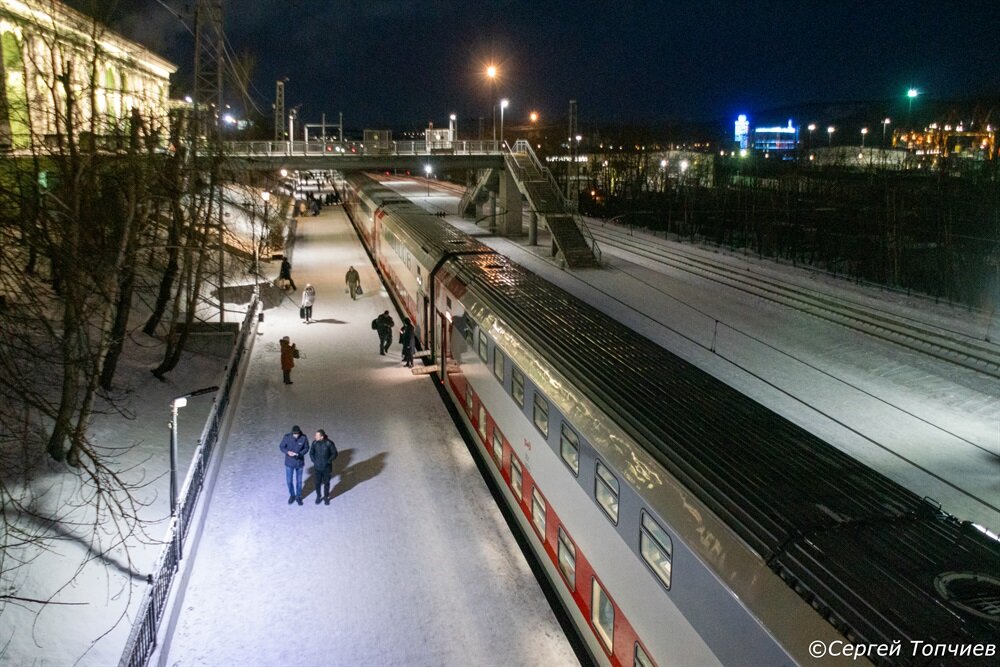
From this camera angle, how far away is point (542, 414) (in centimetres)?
930

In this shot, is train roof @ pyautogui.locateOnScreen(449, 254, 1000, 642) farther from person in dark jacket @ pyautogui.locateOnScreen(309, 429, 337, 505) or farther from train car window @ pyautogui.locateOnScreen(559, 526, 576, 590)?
person in dark jacket @ pyautogui.locateOnScreen(309, 429, 337, 505)

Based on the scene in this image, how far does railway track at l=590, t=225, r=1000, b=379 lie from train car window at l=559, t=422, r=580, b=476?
14.0m

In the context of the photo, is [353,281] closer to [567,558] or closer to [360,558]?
[360,558]

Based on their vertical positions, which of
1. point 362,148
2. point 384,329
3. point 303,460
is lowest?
point 303,460

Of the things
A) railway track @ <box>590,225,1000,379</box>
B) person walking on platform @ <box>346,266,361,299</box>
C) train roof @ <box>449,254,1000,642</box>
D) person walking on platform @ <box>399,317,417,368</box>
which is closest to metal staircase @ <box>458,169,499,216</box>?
railway track @ <box>590,225,1000,379</box>

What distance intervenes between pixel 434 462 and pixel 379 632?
16.7 feet

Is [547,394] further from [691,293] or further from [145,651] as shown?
[691,293]

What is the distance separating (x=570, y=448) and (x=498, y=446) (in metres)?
3.75

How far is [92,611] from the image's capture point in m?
9.04

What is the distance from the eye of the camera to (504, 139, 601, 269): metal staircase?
34688 millimetres

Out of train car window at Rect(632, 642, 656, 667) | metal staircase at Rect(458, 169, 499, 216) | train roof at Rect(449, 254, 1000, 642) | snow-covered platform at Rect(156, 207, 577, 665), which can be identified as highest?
metal staircase at Rect(458, 169, 499, 216)

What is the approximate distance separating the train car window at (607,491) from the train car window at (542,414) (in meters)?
1.71

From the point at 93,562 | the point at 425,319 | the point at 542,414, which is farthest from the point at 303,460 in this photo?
the point at 425,319

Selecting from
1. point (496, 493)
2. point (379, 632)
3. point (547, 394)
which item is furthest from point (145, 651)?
point (496, 493)
